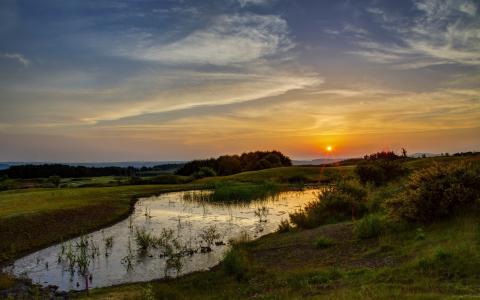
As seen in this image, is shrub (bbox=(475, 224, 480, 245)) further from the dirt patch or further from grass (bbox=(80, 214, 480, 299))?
the dirt patch

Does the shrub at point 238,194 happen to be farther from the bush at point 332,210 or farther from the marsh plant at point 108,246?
the marsh plant at point 108,246

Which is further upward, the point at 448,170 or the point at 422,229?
the point at 448,170

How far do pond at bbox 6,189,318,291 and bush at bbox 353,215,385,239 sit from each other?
7.02 meters

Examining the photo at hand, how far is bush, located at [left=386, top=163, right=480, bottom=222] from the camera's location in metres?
17.7

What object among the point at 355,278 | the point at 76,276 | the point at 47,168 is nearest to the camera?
the point at 355,278

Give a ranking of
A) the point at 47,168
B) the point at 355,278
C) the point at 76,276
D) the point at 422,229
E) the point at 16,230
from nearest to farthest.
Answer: the point at 355,278 → the point at 422,229 → the point at 76,276 → the point at 16,230 → the point at 47,168

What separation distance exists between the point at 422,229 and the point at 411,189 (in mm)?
2786

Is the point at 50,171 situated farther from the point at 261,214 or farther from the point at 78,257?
the point at 78,257

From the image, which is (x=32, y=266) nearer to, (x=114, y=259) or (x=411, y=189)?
(x=114, y=259)

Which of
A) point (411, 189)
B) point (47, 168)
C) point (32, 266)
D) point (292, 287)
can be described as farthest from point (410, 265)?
point (47, 168)

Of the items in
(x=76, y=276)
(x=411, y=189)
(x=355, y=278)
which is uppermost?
(x=411, y=189)

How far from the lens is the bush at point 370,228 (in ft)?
Result: 61.3

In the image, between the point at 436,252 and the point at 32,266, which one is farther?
the point at 32,266

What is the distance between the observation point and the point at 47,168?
5340 inches
